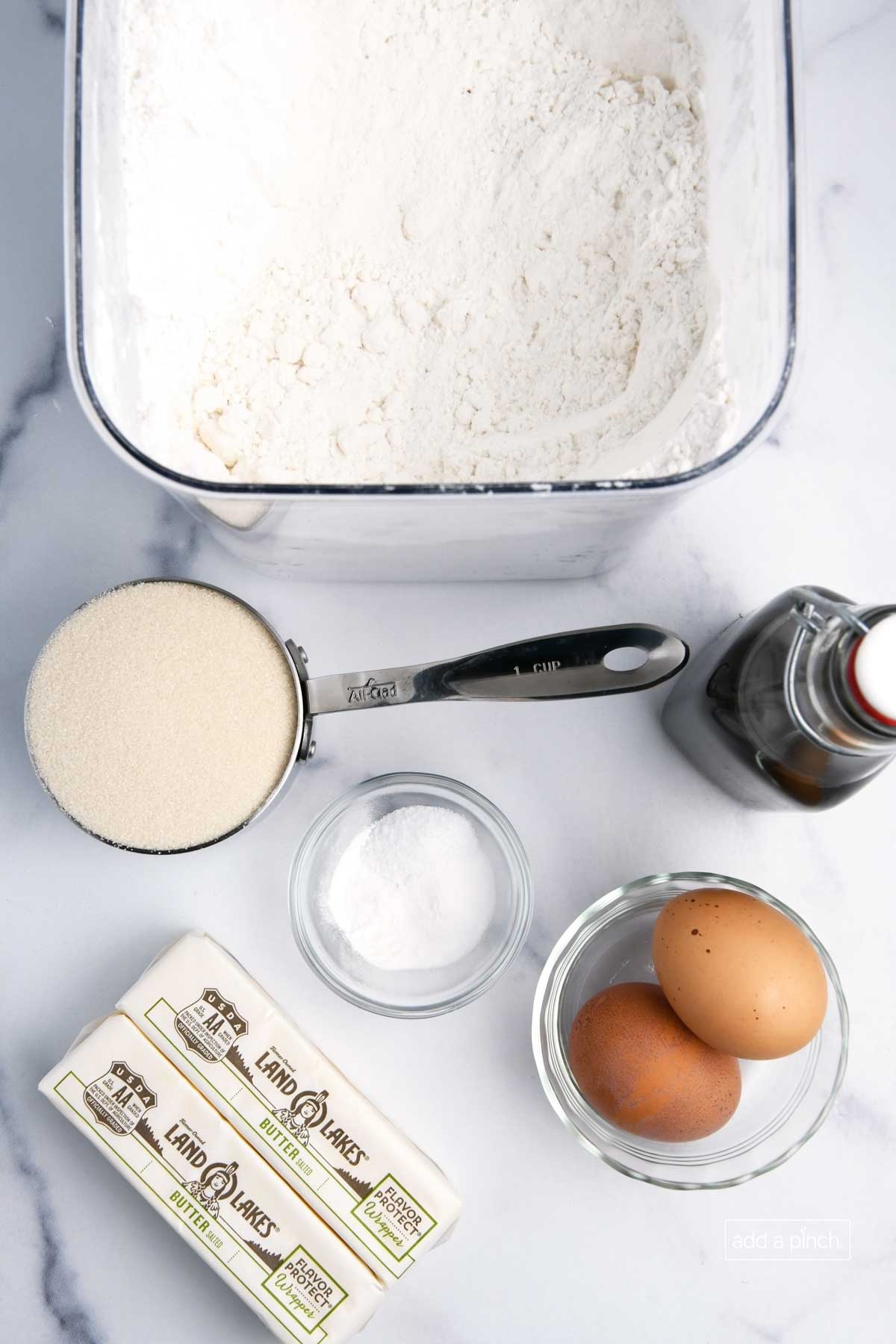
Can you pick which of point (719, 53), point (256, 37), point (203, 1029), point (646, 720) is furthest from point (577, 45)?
point (203, 1029)

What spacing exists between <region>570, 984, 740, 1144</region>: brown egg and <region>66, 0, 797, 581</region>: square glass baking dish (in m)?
0.31

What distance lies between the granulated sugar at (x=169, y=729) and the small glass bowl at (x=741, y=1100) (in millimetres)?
251

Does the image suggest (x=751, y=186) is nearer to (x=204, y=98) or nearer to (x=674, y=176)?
(x=674, y=176)

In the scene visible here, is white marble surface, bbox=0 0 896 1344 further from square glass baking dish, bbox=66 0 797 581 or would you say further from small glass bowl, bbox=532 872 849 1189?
square glass baking dish, bbox=66 0 797 581

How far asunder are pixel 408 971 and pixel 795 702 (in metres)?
0.35

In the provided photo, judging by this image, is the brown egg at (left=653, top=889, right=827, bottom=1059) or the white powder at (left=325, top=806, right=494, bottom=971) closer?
the brown egg at (left=653, top=889, right=827, bottom=1059)

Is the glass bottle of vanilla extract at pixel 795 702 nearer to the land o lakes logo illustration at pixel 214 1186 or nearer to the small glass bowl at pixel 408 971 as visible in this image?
the small glass bowl at pixel 408 971

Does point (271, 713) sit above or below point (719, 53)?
below

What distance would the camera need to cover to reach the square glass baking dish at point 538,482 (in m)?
0.50

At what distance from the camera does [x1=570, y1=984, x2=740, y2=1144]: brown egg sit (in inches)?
25.2

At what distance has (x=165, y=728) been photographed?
0.67 meters

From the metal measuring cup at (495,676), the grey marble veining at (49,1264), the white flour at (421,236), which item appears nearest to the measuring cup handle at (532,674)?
the metal measuring cup at (495,676)

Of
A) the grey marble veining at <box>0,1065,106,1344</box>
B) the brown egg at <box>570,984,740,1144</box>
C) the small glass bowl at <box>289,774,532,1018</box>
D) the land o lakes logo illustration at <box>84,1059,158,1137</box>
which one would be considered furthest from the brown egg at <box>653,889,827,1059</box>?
the grey marble veining at <box>0,1065,106,1344</box>

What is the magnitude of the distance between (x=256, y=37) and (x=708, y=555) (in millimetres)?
464
